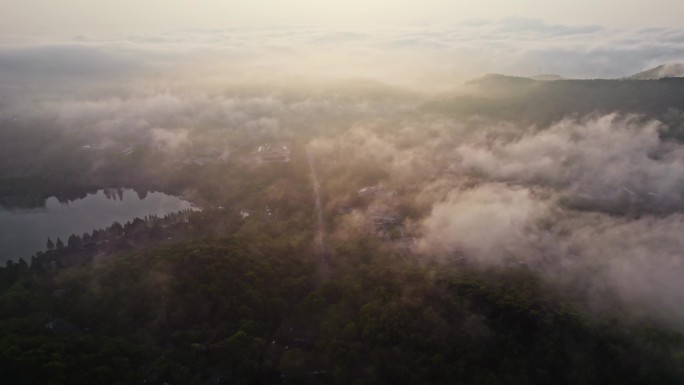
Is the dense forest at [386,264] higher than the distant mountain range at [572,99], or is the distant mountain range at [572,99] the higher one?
the distant mountain range at [572,99]

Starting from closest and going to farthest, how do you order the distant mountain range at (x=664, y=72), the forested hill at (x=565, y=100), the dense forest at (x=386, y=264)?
the dense forest at (x=386, y=264) < the forested hill at (x=565, y=100) < the distant mountain range at (x=664, y=72)

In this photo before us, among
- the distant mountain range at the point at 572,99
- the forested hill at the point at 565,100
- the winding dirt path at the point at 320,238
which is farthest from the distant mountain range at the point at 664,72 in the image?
the winding dirt path at the point at 320,238

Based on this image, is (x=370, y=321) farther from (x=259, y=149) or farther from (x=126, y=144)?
(x=126, y=144)

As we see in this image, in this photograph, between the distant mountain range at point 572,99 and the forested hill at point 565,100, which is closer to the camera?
the distant mountain range at point 572,99

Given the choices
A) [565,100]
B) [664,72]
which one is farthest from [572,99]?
[664,72]

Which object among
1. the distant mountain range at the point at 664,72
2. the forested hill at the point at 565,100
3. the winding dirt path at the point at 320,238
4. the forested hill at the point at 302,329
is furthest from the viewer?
the distant mountain range at the point at 664,72

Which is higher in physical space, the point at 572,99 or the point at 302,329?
the point at 572,99

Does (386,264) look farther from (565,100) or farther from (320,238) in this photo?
(565,100)

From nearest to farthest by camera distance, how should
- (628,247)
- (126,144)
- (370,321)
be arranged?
(370,321) < (628,247) < (126,144)

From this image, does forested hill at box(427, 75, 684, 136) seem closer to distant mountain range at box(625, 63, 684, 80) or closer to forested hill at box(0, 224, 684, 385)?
distant mountain range at box(625, 63, 684, 80)

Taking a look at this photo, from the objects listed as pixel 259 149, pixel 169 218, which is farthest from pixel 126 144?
pixel 169 218

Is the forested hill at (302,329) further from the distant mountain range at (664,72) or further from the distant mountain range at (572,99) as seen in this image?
the distant mountain range at (664,72)
